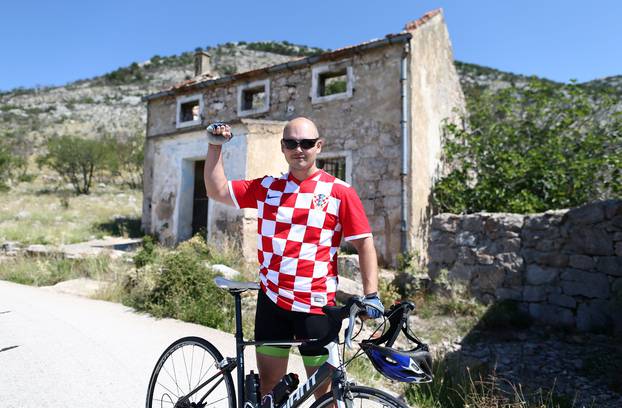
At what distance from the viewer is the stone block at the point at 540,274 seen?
6.93 m

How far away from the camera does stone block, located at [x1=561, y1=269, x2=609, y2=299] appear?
6.44 metres

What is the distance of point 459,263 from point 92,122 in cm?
4068

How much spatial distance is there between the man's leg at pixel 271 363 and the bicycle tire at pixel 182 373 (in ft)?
0.60

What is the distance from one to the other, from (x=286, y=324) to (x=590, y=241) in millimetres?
6206

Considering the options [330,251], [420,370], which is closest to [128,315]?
[330,251]

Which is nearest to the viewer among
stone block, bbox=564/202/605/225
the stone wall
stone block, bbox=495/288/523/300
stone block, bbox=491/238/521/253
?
the stone wall

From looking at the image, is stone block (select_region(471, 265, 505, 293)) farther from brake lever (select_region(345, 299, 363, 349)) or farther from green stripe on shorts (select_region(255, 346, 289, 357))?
brake lever (select_region(345, 299, 363, 349))

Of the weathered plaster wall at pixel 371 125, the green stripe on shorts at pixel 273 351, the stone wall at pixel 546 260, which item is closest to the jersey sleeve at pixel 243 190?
the green stripe on shorts at pixel 273 351

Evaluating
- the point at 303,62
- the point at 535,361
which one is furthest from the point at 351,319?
the point at 303,62

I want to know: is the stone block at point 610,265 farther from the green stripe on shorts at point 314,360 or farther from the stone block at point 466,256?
the green stripe on shorts at point 314,360

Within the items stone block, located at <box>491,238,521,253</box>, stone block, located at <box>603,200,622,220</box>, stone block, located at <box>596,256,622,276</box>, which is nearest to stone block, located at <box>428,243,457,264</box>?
stone block, located at <box>491,238,521,253</box>

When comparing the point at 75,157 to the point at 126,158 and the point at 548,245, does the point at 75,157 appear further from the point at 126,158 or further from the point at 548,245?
the point at 548,245

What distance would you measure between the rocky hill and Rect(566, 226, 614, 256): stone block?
2658 cm

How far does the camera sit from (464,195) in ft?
34.4
